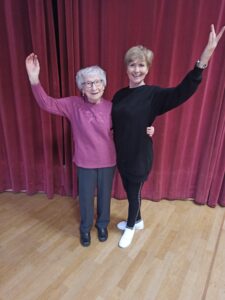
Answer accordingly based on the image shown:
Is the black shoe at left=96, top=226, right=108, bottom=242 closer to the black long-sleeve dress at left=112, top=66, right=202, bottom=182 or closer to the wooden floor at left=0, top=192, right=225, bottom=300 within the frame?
the wooden floor at left=0, top=192, right=225, bottom=300

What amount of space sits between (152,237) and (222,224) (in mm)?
623

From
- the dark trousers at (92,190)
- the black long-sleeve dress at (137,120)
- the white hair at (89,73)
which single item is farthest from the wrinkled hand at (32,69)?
the dark trousers at (92,190)

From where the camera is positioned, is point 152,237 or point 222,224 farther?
point 222,224

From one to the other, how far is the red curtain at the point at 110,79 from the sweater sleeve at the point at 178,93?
537mm

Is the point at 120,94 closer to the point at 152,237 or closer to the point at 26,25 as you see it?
the point at 26,25

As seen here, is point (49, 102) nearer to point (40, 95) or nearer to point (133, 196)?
point (40, 95)

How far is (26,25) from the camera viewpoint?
1911 millimetres

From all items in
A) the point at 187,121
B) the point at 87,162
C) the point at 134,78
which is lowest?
the point at 87,162

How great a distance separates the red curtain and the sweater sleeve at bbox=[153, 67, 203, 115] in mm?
537

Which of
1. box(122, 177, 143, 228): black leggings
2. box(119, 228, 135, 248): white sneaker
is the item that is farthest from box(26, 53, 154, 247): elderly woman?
box(119, 228, 135, 248): white sneaker

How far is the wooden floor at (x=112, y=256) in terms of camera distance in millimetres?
1518

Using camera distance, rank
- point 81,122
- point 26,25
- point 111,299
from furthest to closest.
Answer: point 26,25 < point 81,122 < point 111,299

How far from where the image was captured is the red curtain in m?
1.79

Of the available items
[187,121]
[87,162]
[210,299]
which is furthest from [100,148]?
[210,299]
